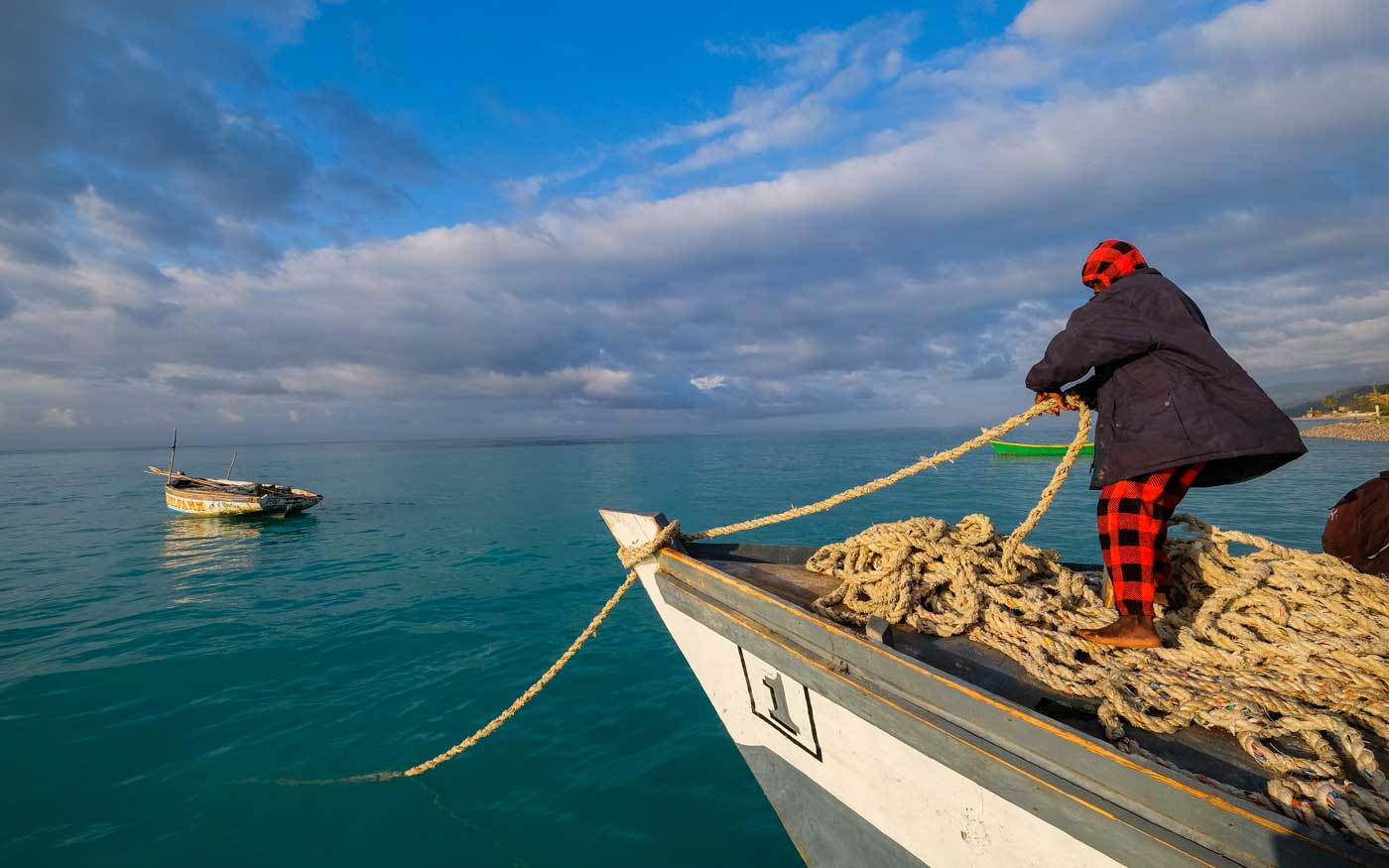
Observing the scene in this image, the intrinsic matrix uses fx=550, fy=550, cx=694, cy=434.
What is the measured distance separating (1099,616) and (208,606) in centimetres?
1503

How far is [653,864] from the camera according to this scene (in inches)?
162

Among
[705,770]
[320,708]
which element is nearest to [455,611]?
[320,708]

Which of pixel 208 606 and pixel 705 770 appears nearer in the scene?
pixel 705 770

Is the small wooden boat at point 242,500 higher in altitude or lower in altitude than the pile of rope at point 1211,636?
lower

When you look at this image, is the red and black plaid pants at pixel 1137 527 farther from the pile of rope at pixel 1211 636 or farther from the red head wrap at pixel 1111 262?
the red head wrap at pixel 1111 262

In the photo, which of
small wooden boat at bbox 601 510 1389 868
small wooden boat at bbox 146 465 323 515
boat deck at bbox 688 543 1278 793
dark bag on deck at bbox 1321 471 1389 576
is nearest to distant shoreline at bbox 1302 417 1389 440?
dark bag on deck at bbox 1321 471 1389 576

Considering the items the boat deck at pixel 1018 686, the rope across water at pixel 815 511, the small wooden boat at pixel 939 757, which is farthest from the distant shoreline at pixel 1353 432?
the small wooden boat at pixel 939 757

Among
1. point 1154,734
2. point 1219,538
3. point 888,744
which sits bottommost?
point 888,744

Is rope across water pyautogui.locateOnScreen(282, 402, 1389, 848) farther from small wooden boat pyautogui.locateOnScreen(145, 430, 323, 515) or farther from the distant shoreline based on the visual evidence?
the distant shoreline

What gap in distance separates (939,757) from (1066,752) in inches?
18.9

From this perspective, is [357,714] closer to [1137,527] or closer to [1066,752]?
[1066,752]

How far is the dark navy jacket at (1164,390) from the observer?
7.41ft

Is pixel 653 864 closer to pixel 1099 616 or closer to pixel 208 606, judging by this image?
pixel 1099 616

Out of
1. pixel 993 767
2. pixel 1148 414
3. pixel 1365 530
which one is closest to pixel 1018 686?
pixel 993 767
